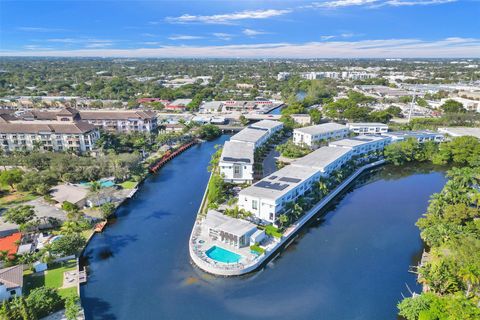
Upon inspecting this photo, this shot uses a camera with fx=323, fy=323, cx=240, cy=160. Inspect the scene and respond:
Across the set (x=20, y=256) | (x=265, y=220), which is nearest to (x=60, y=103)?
(x=20, y=256)

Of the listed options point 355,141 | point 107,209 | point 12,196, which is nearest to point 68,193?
point 107,209

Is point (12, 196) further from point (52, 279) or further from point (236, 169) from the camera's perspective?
point (236, 169)

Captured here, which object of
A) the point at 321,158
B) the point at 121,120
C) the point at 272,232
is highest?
the point at 121,120

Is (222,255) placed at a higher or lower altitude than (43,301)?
lower

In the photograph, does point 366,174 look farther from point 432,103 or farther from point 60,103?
point 60,103

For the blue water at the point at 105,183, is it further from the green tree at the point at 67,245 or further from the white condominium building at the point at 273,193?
the white condominium building at the point at 273,193

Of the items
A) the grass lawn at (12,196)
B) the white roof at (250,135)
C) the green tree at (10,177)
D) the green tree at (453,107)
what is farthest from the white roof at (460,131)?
the green tree at (10,177)
